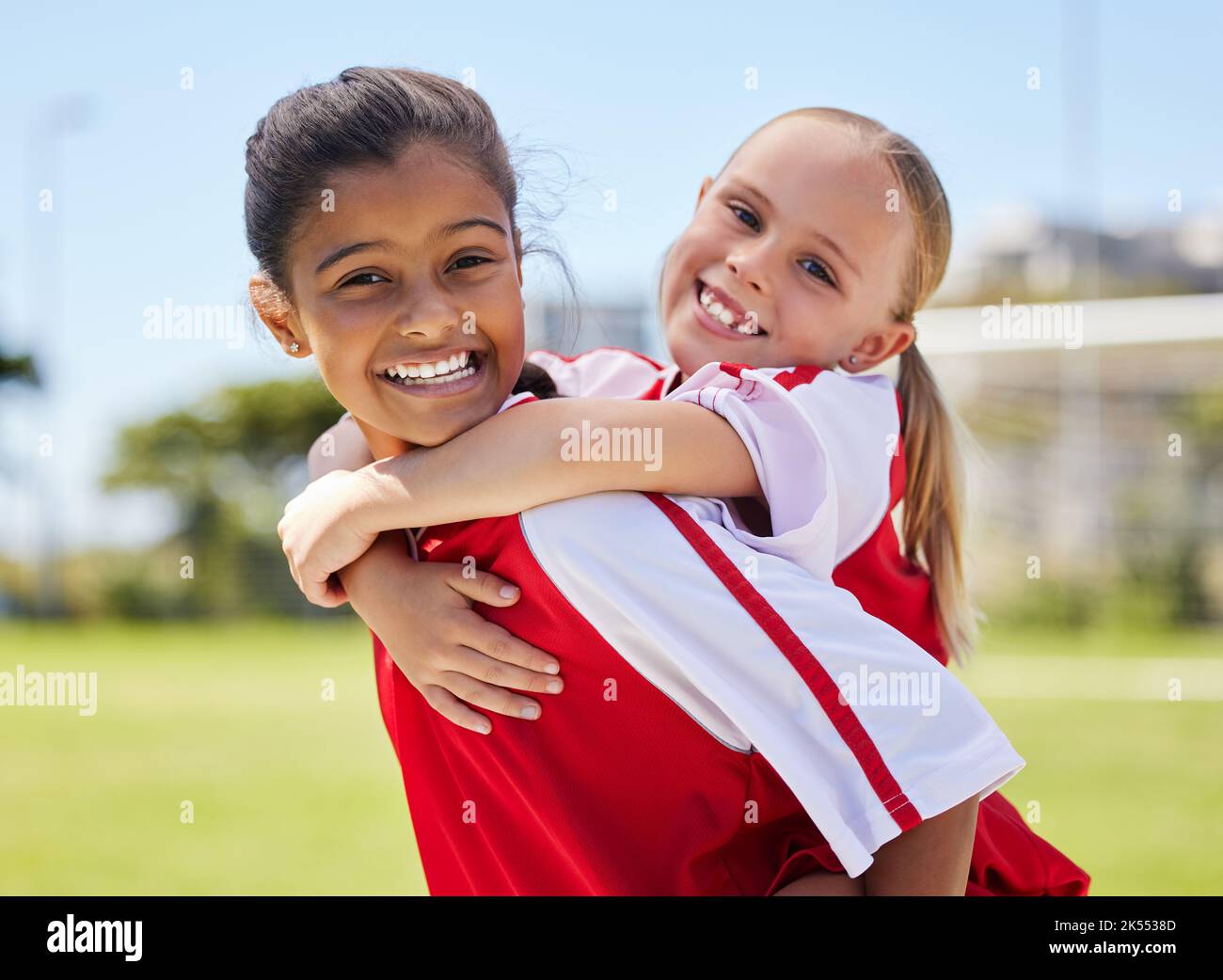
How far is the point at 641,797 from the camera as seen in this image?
140cm

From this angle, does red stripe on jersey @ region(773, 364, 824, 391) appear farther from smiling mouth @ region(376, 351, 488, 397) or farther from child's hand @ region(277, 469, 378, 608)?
child's hand @ region(277, 469, 378, 608)

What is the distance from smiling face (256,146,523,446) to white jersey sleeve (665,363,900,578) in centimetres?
24

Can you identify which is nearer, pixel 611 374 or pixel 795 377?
pixel 795 377

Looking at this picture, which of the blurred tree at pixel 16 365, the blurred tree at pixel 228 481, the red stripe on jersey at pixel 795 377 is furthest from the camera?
the blurred tree at pixel 16 365

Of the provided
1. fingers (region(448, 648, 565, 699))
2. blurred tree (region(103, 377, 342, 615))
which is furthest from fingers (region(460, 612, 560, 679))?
blurred tree (region(103, 377, 342, 615))

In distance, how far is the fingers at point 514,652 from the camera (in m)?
1.39

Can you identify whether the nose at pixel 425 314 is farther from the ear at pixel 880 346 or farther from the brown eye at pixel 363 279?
the ear at pixel 880 346

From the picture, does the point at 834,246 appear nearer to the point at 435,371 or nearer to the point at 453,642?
the point at 435,371

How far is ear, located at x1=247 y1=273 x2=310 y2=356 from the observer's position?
157cm

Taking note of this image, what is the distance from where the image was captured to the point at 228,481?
65.7ft

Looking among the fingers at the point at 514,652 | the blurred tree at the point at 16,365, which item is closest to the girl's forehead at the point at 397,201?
the fingers at the point at 514,652

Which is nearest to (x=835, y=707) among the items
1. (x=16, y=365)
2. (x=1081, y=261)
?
(x=16, y=365)

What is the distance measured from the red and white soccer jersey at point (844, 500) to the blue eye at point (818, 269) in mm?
187

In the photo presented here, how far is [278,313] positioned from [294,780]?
335 inches
